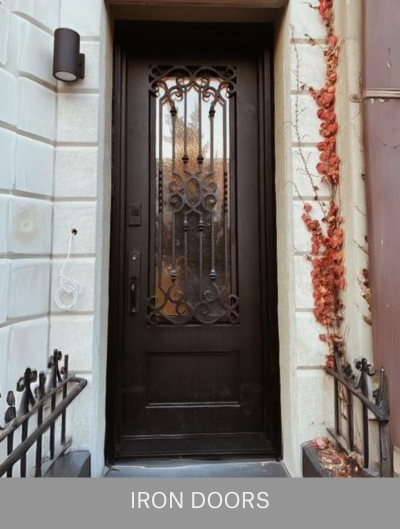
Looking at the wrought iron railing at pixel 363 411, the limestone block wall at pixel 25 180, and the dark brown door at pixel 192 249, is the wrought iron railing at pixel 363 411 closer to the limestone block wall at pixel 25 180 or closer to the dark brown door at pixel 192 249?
the dark brown door at pixel 192 249

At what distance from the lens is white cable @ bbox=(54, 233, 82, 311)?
1.88 meters

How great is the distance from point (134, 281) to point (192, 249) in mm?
408

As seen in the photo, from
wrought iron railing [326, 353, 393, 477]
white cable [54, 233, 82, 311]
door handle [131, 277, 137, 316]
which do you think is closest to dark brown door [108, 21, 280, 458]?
door handle [131, 277, 137, 316]

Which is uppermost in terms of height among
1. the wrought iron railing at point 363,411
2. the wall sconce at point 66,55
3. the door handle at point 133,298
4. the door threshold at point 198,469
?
the wall sconce at point 66,55

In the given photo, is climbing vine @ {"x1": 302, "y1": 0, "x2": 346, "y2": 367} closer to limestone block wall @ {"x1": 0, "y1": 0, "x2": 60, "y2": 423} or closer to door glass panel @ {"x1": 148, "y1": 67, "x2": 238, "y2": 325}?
door glass panel @ {"x1": 148, "y1": 67, "x2": 238, "y2": 325}

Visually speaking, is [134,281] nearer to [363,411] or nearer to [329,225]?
[329,225]

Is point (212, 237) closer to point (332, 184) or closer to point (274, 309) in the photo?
point (274, 309)

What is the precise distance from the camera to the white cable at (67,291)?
188 cm

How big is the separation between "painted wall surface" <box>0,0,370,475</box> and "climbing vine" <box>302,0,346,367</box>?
0.04m

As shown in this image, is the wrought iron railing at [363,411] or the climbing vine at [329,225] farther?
the climbing vine at [329,225]

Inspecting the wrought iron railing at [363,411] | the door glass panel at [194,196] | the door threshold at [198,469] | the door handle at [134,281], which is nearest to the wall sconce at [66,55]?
the door glass panel at [194,196]

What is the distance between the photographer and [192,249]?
2217 mm

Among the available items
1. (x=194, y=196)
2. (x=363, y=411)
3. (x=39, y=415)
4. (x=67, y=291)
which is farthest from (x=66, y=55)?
(x=363, y=411)

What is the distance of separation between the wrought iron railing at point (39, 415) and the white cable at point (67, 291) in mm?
248
